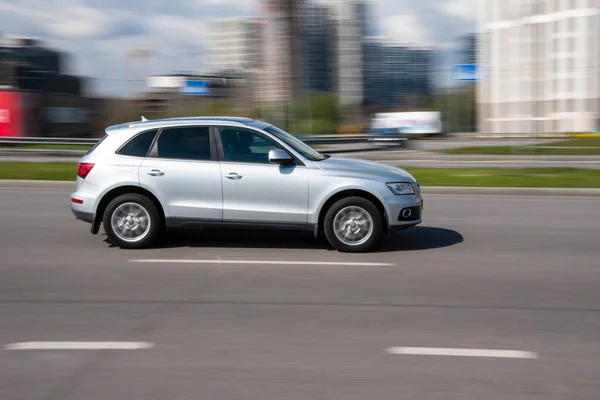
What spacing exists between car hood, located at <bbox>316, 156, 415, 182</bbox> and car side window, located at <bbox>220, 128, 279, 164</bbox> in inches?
25.9

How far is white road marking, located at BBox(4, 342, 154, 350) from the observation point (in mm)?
5422

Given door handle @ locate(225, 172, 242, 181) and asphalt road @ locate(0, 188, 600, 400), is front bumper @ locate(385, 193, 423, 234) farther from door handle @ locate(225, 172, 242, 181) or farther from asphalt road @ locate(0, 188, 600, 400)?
door handle @ locate(225, 172, 242, 181)

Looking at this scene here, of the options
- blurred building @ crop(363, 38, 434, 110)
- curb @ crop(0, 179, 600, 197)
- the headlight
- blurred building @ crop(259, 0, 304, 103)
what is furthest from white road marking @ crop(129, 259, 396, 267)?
blurred building @ crop(363, 38, 434, 110)

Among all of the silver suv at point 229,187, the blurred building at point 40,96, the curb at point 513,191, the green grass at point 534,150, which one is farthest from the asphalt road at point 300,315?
the blurred building at point 40,96

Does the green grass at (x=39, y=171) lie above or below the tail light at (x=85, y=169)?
below

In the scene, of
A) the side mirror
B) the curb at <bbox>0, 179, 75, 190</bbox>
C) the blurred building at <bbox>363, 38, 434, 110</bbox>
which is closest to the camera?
the side mirror

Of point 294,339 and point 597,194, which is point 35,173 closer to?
point 597,194

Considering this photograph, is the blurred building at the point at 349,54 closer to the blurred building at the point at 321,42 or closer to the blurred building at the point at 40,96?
the blurred building at the point at 321,42

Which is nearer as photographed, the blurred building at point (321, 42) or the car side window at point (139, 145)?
the car side window at point (139, 145)

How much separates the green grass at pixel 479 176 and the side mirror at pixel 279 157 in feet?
26.9

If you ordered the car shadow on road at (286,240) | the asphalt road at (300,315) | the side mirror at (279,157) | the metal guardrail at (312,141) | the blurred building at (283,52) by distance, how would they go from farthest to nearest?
the blurred building at (283,52) < the metal guardrail at (312,141) < the car shadow on road at (286,240) < the side mirror at (279,157) < the asphalt road at (300,315)

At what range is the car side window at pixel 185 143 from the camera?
9.11 m

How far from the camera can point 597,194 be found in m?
15.3

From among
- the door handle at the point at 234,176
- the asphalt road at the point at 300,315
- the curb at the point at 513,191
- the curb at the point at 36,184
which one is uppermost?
the door handle at the point at 234,176
